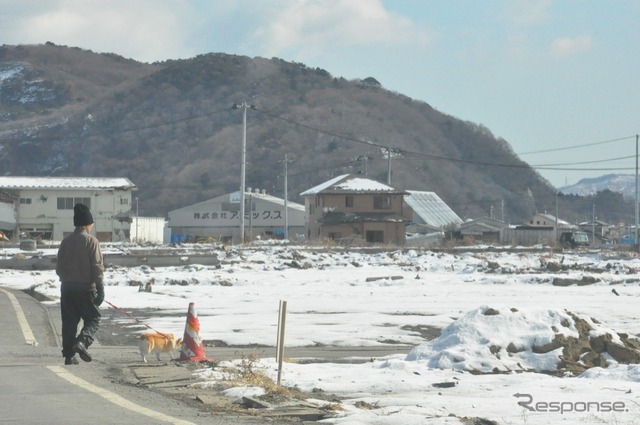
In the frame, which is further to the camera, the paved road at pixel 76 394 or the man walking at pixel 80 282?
the man walking at pixel 80 282

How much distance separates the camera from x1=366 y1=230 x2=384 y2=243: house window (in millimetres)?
83625

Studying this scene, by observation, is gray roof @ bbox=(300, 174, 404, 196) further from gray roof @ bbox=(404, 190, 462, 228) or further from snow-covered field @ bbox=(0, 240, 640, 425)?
snow-covered field @ bbox=(0, 240, 640, 425)

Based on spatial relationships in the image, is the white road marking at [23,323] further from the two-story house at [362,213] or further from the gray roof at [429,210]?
the gray roof at [429,210]

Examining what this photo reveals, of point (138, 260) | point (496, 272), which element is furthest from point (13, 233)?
point (496, 272)

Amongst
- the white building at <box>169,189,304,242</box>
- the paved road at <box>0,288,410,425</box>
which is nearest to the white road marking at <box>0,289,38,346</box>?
the paved road at <box>0,288,410,425</box>

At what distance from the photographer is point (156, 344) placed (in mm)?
12492

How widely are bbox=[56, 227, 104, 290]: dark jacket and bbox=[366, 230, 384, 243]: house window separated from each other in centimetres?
7221

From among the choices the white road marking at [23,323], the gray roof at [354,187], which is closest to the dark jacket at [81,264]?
the white road marking at [23,323]

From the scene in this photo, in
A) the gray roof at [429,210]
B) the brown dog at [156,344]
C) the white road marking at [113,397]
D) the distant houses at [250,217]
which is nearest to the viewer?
the white road marking at [113,397]

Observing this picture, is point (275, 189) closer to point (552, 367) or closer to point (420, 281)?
point (420, 281)

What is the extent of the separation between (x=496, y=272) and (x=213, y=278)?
35.7 ft

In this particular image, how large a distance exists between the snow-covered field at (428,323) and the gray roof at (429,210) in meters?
80.0

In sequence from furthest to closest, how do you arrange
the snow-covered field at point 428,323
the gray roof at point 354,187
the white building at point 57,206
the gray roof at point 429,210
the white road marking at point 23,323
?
the gray roof at point 429,210 → the white building at point 57,206 → the gray roof at point 354,187 → the white road marking at point 23,323 → the snow-covered field at point 428,323

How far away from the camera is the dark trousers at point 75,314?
11.7 m
